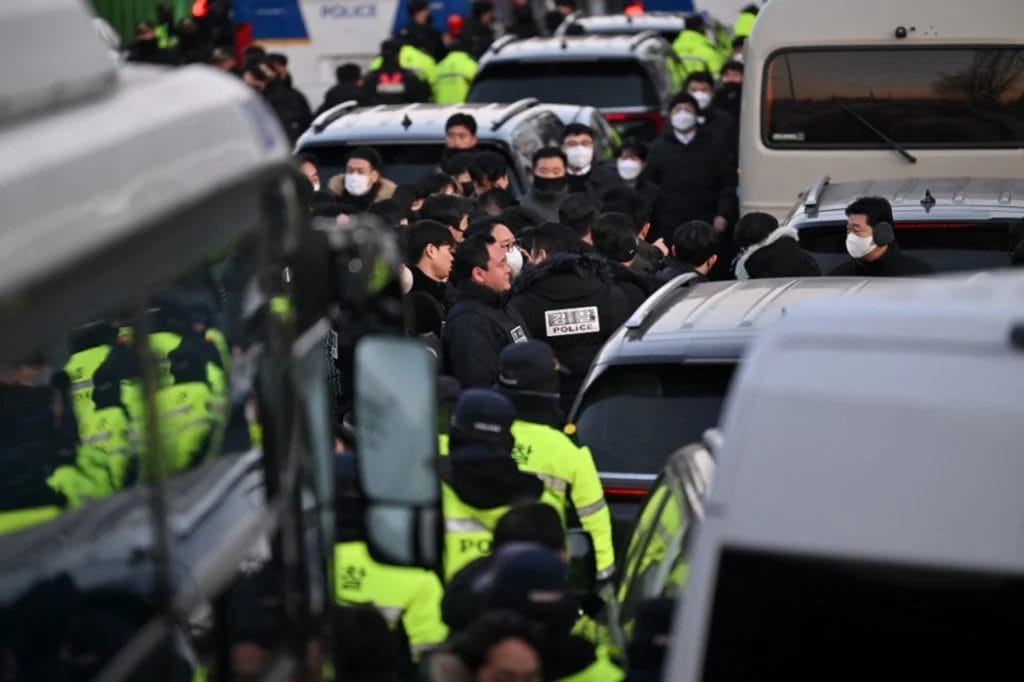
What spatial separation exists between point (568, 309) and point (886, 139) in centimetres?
494

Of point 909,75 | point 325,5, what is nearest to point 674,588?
point 909,75

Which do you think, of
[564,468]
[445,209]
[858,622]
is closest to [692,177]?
[445,209]

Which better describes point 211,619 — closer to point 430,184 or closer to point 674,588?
point 674,588

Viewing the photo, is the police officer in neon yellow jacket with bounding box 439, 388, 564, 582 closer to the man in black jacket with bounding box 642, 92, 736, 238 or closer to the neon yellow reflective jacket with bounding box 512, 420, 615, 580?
the neon yellow reflective jacket with bounding box 512, 420, 615, 580

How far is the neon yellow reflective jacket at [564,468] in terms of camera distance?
694 centimetres

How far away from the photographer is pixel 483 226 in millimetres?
10172

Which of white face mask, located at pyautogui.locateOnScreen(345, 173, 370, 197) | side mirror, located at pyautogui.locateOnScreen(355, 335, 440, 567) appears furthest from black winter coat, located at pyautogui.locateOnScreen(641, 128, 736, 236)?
side mirror, located at pyautogui.locateOnScreen(355, 335, 440, 567)

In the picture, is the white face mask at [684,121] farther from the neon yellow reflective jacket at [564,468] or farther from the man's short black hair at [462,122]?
the neon yellow reflective jacket at [564,468]

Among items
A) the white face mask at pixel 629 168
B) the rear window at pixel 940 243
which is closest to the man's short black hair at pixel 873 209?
the rear window at pixel 940 243

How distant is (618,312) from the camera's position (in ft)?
32.2

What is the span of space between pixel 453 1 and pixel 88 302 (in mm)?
23816

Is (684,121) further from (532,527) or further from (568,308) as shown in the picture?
(532,527)

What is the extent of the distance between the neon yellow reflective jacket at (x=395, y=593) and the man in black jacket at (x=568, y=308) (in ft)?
13.3

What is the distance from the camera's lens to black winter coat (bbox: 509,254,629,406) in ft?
32.0
